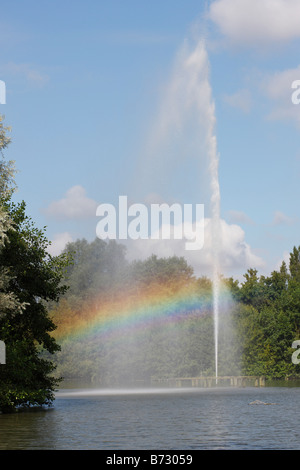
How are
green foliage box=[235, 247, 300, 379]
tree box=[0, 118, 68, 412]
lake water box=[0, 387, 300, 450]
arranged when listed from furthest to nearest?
green foliage box=[235, 247, 300, 379], tree box=[0, 118, 68, 412], lake water box=[0, 387, 300, 450]

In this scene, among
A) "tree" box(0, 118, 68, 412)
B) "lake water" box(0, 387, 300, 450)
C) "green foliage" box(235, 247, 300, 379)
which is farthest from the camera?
"green foliage" box(235, 247, 300, 379)

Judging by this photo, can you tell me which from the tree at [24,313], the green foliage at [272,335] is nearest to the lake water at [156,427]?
the tree at [24,313]

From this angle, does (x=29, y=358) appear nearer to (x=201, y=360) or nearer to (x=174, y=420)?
(x=174, y=420)

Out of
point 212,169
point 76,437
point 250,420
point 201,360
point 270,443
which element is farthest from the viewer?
point 201,360

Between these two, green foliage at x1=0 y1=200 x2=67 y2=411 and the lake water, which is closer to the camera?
the lake water

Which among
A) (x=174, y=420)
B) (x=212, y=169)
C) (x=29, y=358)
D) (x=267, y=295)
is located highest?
(x=212, y=169)

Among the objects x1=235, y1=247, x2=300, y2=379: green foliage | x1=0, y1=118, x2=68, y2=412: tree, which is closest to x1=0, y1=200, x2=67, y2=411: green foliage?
x1=0, y1=118, x2=68, y2=412: tree

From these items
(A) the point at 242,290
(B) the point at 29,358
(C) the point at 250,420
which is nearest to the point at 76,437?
(C) the point at 250,420

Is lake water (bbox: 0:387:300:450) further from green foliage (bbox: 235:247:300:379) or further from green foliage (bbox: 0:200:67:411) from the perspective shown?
green foliage (bbox: 235:247:300:379)

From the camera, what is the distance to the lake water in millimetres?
22938

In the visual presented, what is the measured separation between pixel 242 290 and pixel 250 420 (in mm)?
83272

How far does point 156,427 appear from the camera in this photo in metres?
28.1

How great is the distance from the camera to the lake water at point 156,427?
22938 mm

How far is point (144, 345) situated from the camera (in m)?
95.2
